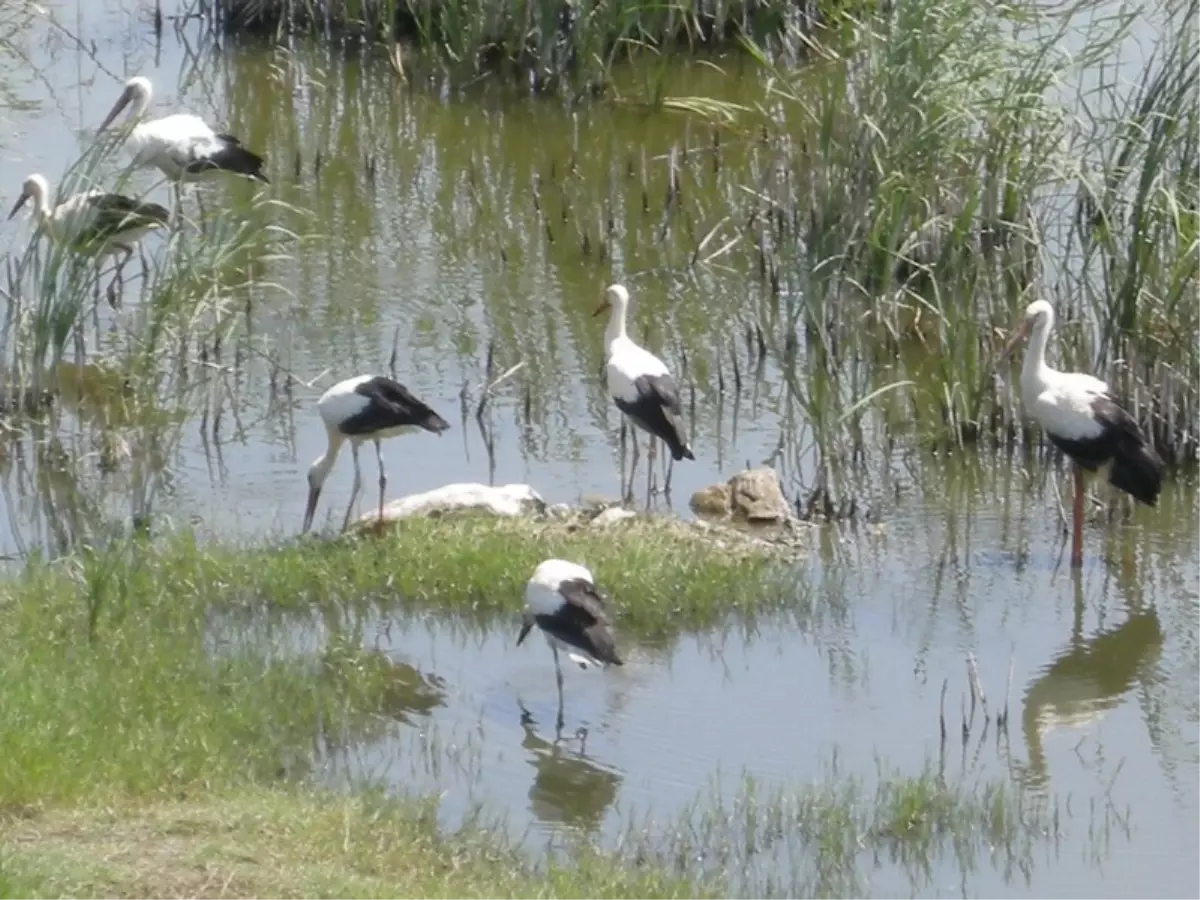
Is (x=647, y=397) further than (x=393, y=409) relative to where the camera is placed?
Yes

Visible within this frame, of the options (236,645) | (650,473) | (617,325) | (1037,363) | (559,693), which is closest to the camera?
(559,693)

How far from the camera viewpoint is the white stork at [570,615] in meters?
8.27

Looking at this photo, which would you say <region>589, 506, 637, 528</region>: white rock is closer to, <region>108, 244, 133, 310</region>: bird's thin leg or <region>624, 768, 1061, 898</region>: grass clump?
<region>624, 768, 1061, 898</region>: grass clump

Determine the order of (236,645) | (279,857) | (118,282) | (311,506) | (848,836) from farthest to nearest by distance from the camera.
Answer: (118,282) → (311,506) → (236,645) → (848,836) → (279,857)

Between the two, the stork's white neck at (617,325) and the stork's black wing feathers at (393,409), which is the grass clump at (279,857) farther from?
the stork's white neck at (617,325)

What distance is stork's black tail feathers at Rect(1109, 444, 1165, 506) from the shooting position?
1023 centimetres

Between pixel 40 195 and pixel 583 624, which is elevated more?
pixel 40 195

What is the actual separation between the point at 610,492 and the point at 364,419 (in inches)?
55.3

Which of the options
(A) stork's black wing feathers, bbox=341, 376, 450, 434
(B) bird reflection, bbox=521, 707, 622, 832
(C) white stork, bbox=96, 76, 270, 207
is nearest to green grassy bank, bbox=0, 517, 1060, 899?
(B) bird reflection, bbox=521, 707, 622, 832

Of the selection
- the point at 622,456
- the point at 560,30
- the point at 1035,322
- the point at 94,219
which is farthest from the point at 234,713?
the point at 560,30

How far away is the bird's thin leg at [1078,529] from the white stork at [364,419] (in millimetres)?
2825

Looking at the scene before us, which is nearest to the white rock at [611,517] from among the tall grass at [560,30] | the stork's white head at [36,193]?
the stork's white head at [36,193]

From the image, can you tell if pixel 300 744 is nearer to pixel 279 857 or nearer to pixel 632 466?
pixel 279 857

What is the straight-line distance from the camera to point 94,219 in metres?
10.9
